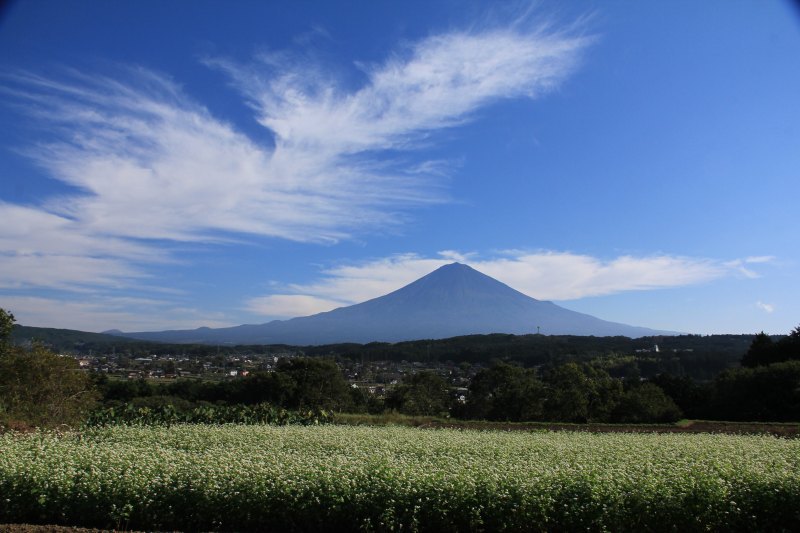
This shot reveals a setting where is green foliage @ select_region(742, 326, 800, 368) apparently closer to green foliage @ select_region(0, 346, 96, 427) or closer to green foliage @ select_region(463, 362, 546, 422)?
green foliage @ select_region(463, 362, 546, 422)

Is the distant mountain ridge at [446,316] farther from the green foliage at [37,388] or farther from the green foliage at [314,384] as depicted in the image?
the green foliage at [37,388]

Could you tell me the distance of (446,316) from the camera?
470 feet

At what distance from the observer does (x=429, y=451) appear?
9922mm

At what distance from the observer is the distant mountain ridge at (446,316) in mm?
134875

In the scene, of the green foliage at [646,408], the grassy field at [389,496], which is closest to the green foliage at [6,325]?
the grassy field at [389,496]

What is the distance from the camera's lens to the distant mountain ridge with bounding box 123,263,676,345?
13488 centimetres

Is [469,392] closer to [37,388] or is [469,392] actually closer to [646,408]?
[646,408]

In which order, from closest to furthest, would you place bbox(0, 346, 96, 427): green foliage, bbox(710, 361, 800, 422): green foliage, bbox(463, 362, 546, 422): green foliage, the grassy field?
the grassy field < bbox(0, 346, 96, 427): green foliage < bbox(710, 361, 800, 422): green foliage < bbox(463, 362, 546, 422): green foliage

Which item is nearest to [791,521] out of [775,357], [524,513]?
[524,513]

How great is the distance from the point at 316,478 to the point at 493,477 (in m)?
2.20

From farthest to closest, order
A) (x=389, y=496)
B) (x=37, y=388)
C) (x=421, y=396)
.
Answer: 1. (x=421, y=396)
2. (x=37, y=388)
3. (x=389, y=496)

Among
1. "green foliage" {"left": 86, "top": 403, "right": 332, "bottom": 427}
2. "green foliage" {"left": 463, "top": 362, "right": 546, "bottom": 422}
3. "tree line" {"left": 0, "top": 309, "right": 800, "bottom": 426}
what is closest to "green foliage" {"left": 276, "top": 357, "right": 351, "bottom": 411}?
"tree line" {"left": 0, "top": 309, "right": 800, "bottom": 426}

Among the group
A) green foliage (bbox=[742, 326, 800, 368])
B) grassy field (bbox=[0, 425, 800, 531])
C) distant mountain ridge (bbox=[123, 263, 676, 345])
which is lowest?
grassy field (bbox=[0, 425, 800, 531])

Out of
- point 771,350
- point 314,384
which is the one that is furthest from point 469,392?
point 771,350
